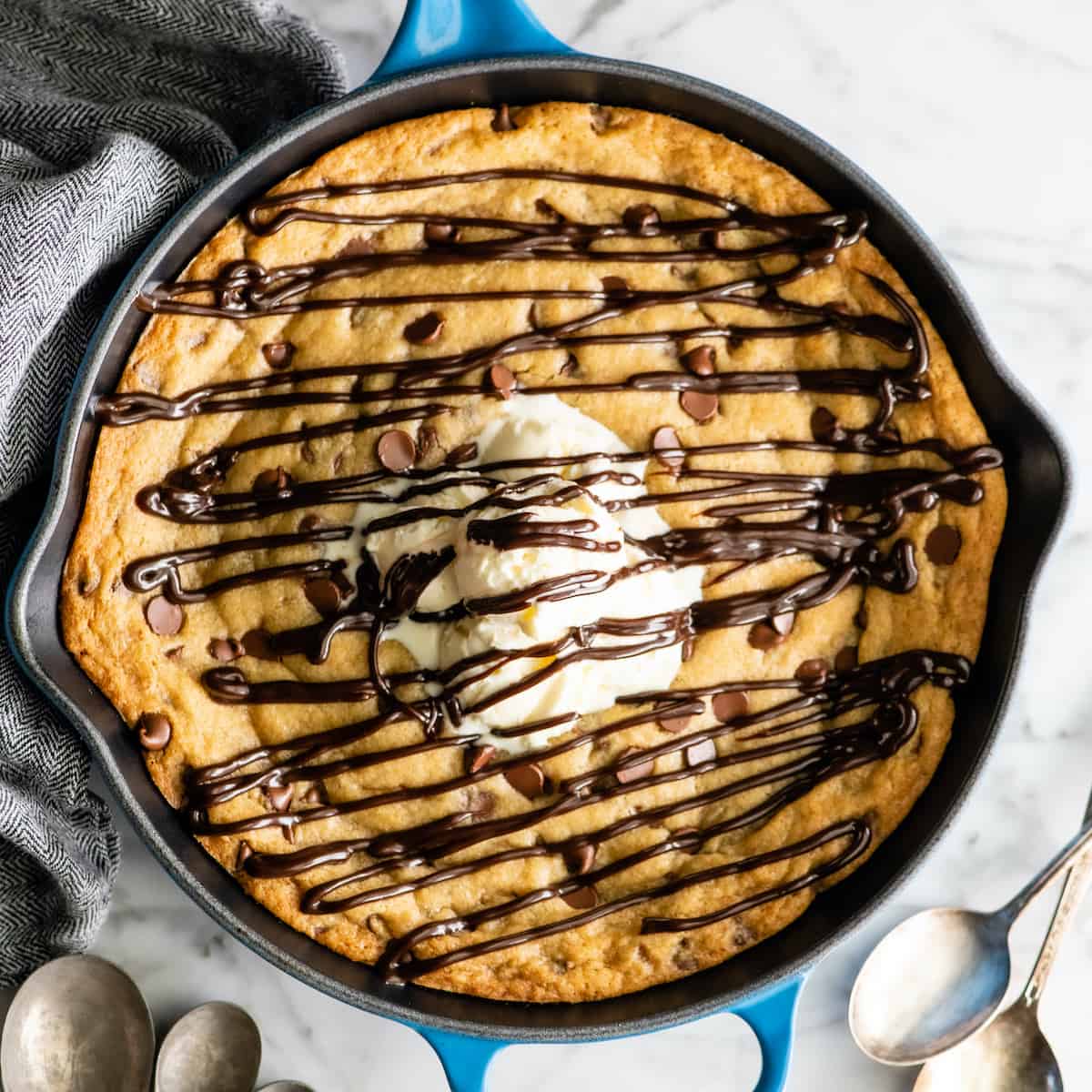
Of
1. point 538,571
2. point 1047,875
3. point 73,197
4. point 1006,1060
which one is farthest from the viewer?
point 1006,1060

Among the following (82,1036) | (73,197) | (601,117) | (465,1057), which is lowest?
(82,1036)

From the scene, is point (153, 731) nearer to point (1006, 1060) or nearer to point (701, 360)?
point (701, 360)

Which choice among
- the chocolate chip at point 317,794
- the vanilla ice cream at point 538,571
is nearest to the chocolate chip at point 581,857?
the vanilla ice cream at point 538,571

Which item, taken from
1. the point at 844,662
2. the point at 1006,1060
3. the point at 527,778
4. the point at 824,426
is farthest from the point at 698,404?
the point at 1006,1060

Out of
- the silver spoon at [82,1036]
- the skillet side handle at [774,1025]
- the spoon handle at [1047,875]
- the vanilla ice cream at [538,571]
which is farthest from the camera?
the silver spoon at [82,1036]

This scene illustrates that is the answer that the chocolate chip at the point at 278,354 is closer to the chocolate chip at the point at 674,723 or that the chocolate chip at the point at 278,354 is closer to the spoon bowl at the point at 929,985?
the chocolate chip at the point at 674,723

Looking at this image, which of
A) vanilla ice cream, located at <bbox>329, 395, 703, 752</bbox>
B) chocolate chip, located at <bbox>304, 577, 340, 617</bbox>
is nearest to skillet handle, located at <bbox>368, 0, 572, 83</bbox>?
vanilla ice cream, located at <bbox>329, 395, 703, 752</bbox>

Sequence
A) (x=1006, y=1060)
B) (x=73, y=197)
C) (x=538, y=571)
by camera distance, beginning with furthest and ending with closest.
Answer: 1. (x=1006, y=1060)
2. (x=73, y=197)
3. (x=538, y=571)

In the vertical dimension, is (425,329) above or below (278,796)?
above
